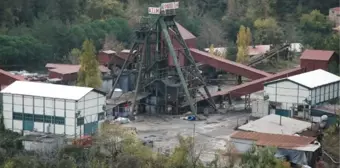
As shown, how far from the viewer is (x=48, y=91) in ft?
86.8

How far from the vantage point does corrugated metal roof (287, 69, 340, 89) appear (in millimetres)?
29312

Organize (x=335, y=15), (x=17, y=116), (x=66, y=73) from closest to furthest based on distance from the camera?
(x=17, y=116), (x=66, y=73), (x=335, y=15)

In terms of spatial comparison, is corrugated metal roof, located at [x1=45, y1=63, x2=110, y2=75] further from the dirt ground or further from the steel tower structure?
the dirt ground

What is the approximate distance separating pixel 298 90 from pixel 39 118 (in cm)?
908

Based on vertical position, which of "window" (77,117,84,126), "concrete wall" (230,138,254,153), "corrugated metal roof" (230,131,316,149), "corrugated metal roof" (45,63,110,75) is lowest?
"concrete wall" (230,138,254,153)

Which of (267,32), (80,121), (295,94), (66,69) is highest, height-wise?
(267,32)

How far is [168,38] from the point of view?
30.9 m

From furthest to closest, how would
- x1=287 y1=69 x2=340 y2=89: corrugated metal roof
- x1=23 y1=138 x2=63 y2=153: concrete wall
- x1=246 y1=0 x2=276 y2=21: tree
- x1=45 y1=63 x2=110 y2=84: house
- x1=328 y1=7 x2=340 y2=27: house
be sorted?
1. x1=246 y1=0 x2=276 y2=21: tree
2. x1=328 y1=7 x2=340 y2=27: house
3. x1=45 y1=63 x2=110 y2=84: house
4. x1=287 y1=69 x2=340 y2=89: corrugated metal roof
5. x1=23 y1=138 x2=63 y2=153: concrete wall

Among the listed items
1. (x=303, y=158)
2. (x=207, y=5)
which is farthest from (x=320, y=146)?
(x=207, y=5)

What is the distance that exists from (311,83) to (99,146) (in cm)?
893

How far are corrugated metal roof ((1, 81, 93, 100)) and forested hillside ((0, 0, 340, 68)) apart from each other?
475 inches

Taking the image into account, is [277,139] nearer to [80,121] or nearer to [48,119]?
[80,121]

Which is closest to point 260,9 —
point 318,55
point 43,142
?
point 318,55

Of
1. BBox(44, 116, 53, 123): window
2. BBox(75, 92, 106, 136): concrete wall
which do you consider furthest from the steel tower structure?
BBox(44, 116, 53, 123): window
